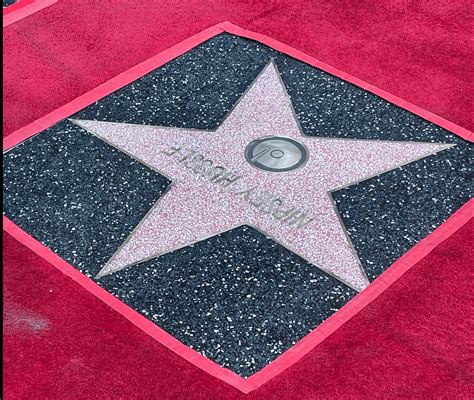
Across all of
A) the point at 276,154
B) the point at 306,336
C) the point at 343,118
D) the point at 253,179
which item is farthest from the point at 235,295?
the point at 343,118

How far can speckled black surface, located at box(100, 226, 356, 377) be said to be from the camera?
13.0 feet

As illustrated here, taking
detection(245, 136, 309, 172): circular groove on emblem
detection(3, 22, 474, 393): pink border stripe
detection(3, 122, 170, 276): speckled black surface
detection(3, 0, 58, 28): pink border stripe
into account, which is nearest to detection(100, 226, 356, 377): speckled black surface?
detection(3, 22, 474, 393): pink border stripe

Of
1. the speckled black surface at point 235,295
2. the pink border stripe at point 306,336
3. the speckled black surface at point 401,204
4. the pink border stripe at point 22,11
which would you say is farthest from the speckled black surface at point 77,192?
the pink border stripe at point 22,11

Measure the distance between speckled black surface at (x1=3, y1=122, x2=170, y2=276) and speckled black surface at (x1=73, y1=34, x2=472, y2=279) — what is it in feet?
1.19

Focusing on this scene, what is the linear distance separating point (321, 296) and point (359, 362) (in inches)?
18.3

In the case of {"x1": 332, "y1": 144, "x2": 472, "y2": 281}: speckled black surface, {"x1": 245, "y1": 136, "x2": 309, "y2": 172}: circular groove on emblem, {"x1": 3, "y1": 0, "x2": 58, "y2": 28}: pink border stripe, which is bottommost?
{"x1": 332, "y1": 144, "x2": 472, "y2": 281}: speckled black surface

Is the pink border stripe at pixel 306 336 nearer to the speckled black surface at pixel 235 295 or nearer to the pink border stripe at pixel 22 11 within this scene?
the speckled black surface at pixel 235 295

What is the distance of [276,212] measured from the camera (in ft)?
15.3

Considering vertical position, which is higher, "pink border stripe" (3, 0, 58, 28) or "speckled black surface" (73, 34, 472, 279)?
"pink border stripe" (3, 0, 58, 28)

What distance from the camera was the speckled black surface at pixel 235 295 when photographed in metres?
3.95

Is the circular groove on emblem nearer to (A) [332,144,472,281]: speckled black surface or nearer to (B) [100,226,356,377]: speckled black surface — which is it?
(A) [332,144,472,281]: speckled black surface

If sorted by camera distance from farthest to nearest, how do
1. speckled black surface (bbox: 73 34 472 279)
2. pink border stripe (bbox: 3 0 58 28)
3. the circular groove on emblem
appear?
pink border stripe (bbox: 3 0 58 28) < the circular groove on emblem < speckled black surface (bbox: 73 34 472 279)

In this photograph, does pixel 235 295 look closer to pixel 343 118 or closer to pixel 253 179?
pixel 253 179

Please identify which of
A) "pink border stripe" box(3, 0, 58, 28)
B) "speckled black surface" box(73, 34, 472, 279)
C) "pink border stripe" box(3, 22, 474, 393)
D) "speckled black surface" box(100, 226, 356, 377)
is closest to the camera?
"pink border stripe" box(3, 22, 474, 393)
